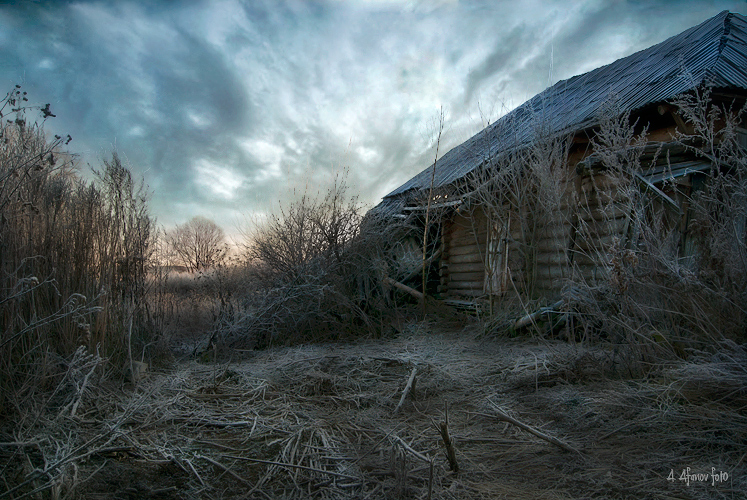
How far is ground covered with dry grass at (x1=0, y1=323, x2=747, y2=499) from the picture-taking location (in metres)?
2.12

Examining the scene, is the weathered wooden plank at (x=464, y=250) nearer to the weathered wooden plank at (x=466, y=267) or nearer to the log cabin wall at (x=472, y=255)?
the log cabin wall at (x=472, y=255)

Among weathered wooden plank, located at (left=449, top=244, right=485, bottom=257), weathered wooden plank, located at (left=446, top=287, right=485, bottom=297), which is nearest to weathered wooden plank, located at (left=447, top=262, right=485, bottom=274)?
weathered wooden plank, located at (left=449, top=244, right=485, bottom=257)

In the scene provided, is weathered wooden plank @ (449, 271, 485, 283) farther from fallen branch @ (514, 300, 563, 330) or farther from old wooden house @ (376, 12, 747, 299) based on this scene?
fallen branch @ (514, 300, 563, 330)

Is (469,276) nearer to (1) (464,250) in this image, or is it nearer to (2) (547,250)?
(1) (464,250)

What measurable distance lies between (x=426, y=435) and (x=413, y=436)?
90 mm

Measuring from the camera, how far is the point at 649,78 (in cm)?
603

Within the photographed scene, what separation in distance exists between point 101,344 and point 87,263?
77 cm

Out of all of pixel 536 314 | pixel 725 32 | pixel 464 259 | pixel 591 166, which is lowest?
pixel 536 314

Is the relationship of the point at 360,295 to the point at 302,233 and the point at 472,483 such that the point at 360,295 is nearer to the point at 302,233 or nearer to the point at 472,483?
the point at 302,233

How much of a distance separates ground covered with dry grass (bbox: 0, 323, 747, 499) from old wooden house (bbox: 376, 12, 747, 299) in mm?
1113

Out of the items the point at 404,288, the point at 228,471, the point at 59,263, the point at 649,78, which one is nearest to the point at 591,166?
the point at 649,78

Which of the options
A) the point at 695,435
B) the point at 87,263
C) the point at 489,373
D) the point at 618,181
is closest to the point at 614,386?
the point at 695,435

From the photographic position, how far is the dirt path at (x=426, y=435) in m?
2.13

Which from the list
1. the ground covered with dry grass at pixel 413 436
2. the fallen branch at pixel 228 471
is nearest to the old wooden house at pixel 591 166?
the ground covered with dry grass at pixel 413 436
